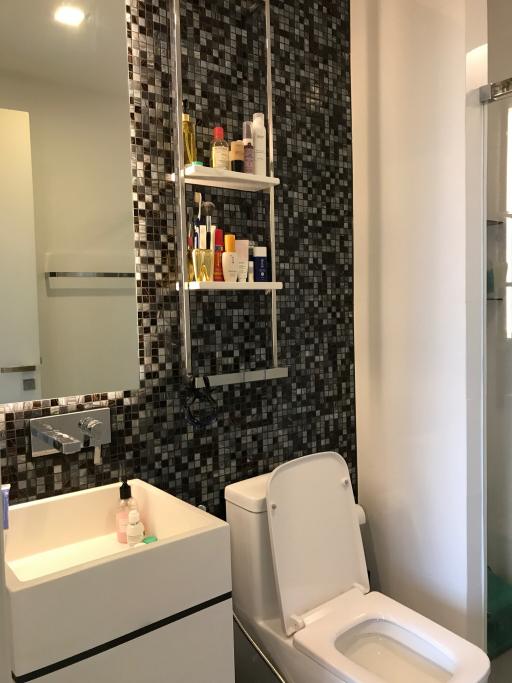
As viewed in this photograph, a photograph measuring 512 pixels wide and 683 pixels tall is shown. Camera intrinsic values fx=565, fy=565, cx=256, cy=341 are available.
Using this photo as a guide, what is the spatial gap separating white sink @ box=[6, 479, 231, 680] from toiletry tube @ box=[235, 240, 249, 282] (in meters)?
0.66

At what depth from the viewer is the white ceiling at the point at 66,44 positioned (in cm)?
140

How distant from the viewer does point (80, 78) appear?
1520 mm

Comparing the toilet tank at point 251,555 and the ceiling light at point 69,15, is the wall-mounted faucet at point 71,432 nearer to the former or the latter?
the toilet tank at point 251,555

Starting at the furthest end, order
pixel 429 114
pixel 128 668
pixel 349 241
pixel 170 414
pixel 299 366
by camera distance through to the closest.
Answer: pixel 349 241, pixel 299 366, pixel 429 114, pixel 170 414, pixel 128 668

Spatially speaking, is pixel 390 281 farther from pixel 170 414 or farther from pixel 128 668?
pixel 128 668

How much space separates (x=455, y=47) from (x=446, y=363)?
98cm

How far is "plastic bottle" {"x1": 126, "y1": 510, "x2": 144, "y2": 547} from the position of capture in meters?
1.43

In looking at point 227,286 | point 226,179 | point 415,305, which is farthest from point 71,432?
point 415,305

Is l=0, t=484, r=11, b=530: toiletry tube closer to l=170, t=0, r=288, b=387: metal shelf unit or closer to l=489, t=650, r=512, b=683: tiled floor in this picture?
l=170, t=0, r=288, b=387: metal shelf unit

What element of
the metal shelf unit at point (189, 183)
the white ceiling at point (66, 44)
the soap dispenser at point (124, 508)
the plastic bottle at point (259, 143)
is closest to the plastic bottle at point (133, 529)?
the soap dispenser at point (124, 508)

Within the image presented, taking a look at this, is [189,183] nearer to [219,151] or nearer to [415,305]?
[219,151]

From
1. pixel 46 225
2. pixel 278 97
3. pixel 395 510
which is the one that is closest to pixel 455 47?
pixel 278 97

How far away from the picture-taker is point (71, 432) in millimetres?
1479

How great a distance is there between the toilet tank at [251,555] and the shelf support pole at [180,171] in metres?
0.41
